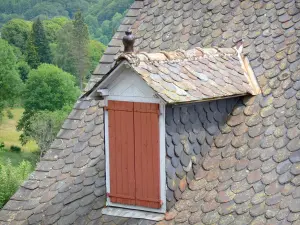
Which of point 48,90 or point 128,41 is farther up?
point 48,90

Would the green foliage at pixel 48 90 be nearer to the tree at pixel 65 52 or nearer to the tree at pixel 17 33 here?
the tree at pixel 65 52

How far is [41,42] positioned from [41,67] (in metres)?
17.6

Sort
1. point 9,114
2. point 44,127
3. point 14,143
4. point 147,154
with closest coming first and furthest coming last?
point 147,154
point 44,127
point 14,143
point 9,114

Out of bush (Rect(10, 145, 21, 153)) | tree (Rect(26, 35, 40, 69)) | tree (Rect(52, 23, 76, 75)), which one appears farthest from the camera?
tree (Rect(26, 35, 40, 69))

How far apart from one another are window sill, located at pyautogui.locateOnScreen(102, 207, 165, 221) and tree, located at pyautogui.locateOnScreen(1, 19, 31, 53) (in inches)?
4609

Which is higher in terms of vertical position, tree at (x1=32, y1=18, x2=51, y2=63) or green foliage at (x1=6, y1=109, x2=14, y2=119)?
tree at (x1=32, y1=18, x2=51, y2=63)

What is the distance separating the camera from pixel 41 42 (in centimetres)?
12056

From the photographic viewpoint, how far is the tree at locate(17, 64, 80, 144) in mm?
97188

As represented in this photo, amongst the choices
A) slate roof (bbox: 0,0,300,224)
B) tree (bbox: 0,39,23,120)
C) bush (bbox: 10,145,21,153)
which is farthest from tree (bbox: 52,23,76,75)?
slate roof (bbox: 0,0,300,224)

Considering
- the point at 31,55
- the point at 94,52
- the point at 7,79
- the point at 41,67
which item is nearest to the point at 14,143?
the point at 7,79

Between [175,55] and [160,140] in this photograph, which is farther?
[175,55]

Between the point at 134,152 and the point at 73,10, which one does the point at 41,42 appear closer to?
the point at 73,10

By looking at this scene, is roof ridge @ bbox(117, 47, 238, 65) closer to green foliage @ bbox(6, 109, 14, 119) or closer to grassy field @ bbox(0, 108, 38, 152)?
grassy field @ bbox(0, 108, 38, 152)

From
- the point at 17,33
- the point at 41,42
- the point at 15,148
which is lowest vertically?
the point at 15,148
